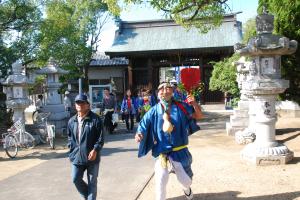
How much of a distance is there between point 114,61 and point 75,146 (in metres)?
24.9

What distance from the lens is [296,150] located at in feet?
31.8

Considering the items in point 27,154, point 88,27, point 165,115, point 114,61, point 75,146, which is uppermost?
point 88,27

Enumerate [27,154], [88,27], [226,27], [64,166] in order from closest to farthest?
[64,166]
[27,154]
[88,27]
[226,27]

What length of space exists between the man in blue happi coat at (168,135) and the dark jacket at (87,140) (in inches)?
22.2

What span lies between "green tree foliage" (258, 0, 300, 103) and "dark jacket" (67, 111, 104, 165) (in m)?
6.80

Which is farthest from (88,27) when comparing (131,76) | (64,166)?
(64,166)

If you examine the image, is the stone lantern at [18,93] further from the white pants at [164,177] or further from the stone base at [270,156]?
the white pants at [164,177]

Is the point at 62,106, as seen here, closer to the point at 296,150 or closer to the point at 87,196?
the point at 296,150

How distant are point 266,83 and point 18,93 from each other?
856 cm

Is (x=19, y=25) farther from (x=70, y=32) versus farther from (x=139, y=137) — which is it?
(x=139, y=137)

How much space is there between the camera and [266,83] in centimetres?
820

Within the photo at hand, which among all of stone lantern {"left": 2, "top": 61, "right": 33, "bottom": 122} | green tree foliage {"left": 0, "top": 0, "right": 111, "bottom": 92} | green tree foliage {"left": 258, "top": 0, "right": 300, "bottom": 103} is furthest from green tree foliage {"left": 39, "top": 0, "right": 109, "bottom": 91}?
green tree foliage {"left": 258, "top": 0, "right": 300, "bottom": 103}

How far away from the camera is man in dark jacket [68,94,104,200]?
5.38 meters

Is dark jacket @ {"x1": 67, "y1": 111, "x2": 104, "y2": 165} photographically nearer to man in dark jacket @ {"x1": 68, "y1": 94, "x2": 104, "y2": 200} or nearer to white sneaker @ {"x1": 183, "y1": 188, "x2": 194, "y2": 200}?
man in dark jacket @ {"x1": 68, "y1": 94, "x2": 104, "y2": 200}
